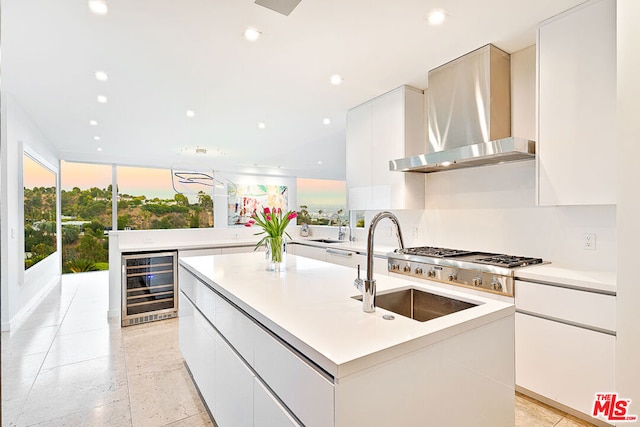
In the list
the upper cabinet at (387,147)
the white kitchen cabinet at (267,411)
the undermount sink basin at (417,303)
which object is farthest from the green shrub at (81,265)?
the undermount sink basin at (417,303)

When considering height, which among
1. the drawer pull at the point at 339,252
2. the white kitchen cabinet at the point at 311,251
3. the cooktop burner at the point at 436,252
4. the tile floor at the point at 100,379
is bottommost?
the tile floor at the point at 100,379

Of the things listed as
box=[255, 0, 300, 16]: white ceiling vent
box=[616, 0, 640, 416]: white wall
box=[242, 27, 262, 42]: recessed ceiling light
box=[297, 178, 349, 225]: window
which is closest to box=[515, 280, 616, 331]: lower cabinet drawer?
box=[616, 0, 640, 416]: white wall

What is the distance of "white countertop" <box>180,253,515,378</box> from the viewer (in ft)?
4.01

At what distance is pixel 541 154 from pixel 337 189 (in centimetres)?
825

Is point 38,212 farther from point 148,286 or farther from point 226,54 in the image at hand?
point 226,54

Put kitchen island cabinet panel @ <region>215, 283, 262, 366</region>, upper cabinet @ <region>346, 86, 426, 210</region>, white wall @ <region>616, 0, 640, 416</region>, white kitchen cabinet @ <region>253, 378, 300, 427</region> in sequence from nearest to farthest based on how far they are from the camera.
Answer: white kitchen cabinet @ <region>253, 378, 300, 427</region>, kitchen island cabinet panel @ <region>215, 283, 262, 366</region>, white wall @ <region>616, 0, 640, 416</region>, upper cabinet @ <region>346, 86, 426, 210</region>

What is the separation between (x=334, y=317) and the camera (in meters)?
1.51

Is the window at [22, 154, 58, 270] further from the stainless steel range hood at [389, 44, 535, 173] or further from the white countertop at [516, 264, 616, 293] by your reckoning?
the white countertop at [516, 264, 616, 293]

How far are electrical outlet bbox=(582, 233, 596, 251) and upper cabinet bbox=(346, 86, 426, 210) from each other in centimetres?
151

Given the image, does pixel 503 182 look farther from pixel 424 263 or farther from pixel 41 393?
pixel 41 393

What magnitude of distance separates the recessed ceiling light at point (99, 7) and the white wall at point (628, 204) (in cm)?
295

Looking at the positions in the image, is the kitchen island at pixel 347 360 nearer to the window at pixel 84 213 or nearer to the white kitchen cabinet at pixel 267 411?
the white kitchen cabinet at pixel 267 411

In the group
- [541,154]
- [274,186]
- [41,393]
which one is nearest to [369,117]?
[541,154]

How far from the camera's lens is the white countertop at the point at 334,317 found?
1224 millimetres
